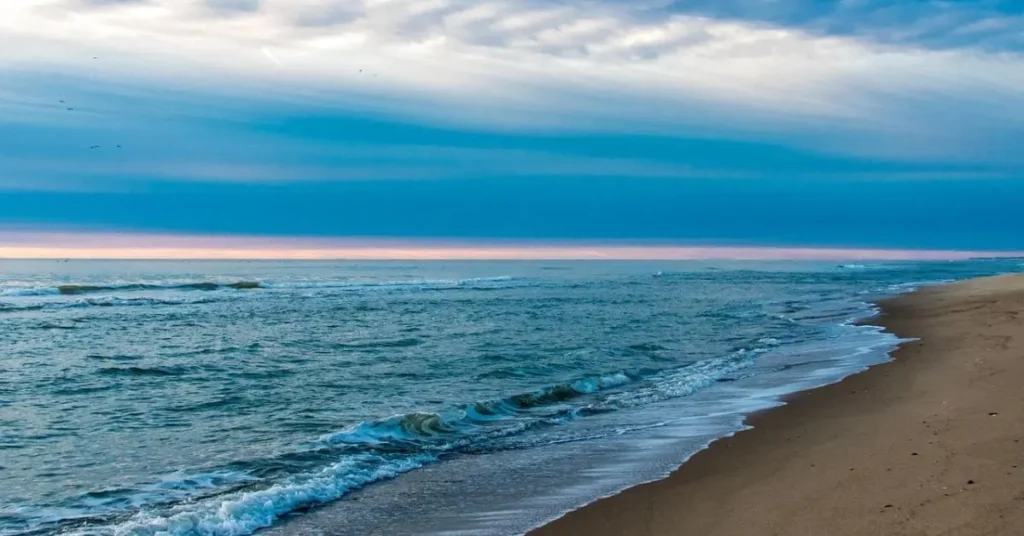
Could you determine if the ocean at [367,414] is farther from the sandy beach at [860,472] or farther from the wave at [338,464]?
the sandy beach at [860,472]

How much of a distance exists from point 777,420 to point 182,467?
8018 millimetres

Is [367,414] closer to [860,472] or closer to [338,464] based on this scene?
[338,464]

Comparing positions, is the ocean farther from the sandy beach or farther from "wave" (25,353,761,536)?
the sandy beach

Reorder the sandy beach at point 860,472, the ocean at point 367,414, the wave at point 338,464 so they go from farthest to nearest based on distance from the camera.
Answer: the ocean at point 367,414
the wave at point 338,464
the sandy beach at point 860,472

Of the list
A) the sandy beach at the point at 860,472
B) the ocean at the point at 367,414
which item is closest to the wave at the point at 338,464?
the ocean at the point at 367,414

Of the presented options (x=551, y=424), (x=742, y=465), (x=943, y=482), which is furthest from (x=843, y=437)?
(x=551, y=424)

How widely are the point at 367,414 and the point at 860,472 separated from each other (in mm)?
7620

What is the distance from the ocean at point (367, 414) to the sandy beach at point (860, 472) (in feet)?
2.12

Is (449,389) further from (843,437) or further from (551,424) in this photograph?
(843,437)

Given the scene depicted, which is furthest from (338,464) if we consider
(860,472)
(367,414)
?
(860,472)

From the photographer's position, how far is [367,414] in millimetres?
12750

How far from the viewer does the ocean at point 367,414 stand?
792cm

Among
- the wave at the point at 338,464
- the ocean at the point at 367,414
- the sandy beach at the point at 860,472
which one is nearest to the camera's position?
the sandy beach at the point at 860,472

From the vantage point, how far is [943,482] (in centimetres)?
689
